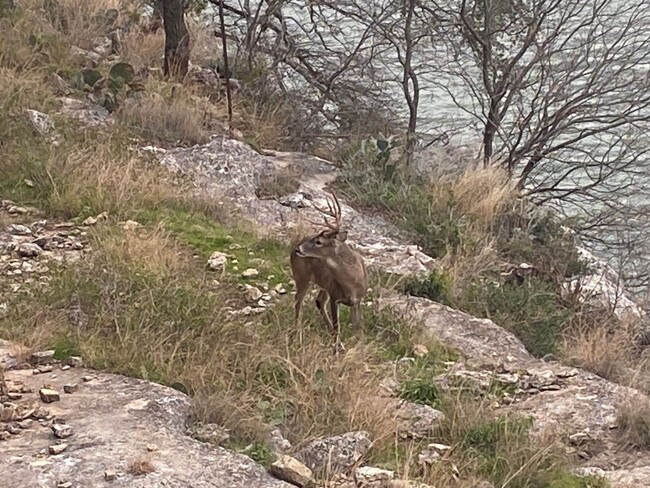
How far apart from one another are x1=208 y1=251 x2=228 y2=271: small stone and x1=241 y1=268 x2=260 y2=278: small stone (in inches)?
5.3

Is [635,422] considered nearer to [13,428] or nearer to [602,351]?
[602,351]

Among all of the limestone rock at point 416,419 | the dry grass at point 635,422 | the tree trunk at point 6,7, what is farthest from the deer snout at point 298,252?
the tree trunk at point 6,7

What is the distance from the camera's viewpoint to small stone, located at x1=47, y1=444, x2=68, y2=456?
4.46 m

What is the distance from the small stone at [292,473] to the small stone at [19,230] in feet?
10.9

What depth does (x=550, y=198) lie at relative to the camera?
1142 cm

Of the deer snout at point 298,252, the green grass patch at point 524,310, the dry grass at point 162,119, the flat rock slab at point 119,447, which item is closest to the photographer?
the flat rock slab at point 119,447

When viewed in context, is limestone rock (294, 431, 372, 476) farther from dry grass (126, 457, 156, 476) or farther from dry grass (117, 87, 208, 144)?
dry grass (117, 87, 208, 144)

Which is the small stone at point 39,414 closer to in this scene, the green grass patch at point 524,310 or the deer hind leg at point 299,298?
the deer hind leg at point 299,298

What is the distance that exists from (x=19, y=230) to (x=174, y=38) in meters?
3.97

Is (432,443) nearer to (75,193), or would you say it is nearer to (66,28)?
(75,193)

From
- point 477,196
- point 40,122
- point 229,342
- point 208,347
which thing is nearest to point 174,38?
point 40,122

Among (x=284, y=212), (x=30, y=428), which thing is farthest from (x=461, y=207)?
(x=30, y=428)

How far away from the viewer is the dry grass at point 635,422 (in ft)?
18.9

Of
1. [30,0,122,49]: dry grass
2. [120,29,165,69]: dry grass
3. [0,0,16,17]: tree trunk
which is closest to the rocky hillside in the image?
[0,0,16,17]: tree trunk
